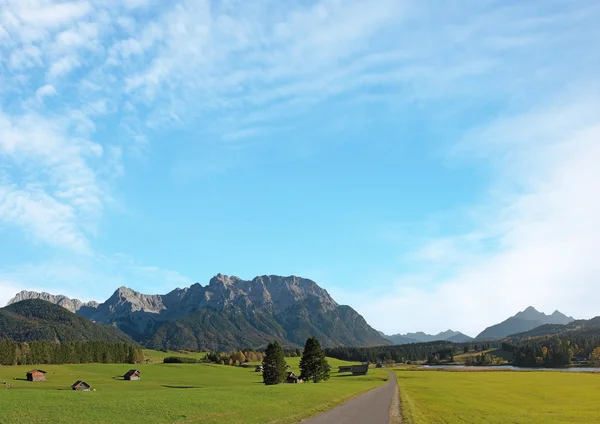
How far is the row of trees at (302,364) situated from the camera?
393 ft

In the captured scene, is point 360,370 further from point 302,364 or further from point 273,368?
point 273,368

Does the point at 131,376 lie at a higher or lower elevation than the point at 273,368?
lower

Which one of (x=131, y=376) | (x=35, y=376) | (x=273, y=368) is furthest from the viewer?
(x=131, y=376)

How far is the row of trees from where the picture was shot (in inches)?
4717

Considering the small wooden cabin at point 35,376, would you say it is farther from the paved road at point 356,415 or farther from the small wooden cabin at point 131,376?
the paved road at point 356,415

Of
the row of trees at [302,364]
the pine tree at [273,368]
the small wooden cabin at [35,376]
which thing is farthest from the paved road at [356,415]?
the small wooden cabin at [35,376]

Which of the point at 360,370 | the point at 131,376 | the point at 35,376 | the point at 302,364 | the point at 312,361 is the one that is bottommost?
the point at 360,370

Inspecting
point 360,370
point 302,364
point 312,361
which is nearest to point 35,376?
point 302,364

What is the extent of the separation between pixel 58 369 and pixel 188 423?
509 feet

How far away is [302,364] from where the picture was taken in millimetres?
126000

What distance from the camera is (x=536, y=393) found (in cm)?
8188

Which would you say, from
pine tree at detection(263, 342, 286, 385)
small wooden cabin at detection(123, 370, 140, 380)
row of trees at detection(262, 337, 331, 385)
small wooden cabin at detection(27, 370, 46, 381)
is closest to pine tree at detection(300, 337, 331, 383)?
row of trees at detection(262, 337, 331, 385)

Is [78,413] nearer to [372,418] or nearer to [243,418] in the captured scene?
[243,418]

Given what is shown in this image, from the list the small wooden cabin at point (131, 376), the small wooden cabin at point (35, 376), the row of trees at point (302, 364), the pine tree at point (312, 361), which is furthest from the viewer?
the small wooden cabin at point (131, 376)
